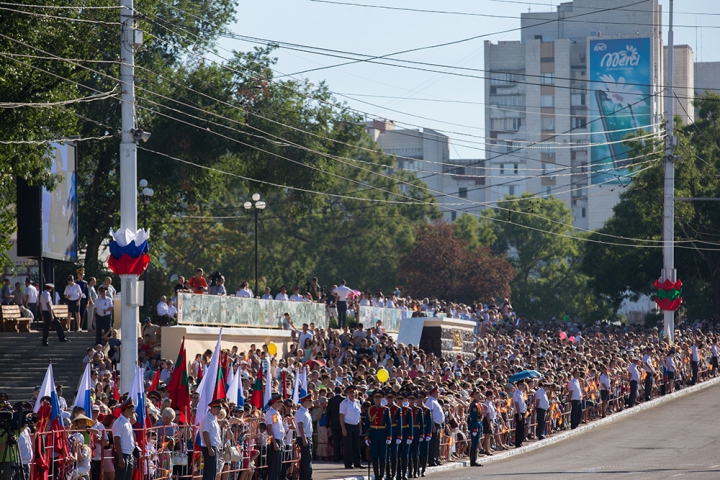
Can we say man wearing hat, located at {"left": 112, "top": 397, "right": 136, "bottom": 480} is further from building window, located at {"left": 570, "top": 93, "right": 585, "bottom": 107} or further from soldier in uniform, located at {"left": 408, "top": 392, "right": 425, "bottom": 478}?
building window, located at {"left": 570, "top": 93, "right": 585, "bottom": 107}

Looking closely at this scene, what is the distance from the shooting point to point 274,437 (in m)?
18.8

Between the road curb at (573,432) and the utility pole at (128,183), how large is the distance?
4466 millimetres

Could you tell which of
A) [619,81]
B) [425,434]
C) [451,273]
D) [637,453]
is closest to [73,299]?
[425,434]

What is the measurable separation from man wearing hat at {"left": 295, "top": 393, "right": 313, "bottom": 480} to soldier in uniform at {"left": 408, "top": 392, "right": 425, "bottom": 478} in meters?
2.49

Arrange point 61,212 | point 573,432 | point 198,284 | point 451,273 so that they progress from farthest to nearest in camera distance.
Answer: point 451,273, point 61,212, point 198,284, point 573,432

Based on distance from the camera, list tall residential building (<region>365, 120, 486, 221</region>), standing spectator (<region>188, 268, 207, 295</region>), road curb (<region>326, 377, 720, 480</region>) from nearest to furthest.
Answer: road curb (<region>326, 377, 720, 480</region>), standing spectator (<region>188, 268, 207, 295</region>), tall residential building (<region>365, 120, 486, 221</region>)

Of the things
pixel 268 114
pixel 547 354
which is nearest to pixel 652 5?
pixel 268 114

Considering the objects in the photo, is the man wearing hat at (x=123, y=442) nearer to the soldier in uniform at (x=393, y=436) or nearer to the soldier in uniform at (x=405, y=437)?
the soldier in uniform at (x=393, y=436)

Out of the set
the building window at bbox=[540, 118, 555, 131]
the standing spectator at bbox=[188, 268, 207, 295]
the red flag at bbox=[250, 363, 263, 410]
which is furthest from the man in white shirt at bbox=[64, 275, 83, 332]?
the building window at bbox=[540, 118, 555, 131]

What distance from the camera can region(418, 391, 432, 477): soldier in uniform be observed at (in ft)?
70.6

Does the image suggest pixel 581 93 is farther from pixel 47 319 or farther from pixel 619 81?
pixel 47 319

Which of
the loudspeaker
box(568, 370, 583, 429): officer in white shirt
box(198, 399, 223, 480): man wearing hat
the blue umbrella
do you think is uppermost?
the loudspeaker

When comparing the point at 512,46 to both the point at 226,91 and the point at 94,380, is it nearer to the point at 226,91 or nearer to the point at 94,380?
the point at 226,91

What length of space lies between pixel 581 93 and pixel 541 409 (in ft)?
337
